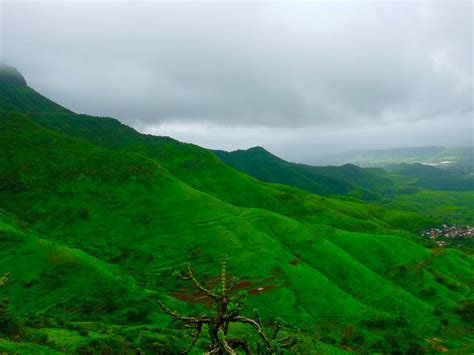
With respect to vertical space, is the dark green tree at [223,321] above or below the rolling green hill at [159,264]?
above

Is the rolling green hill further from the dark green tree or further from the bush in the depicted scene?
the dark green tree

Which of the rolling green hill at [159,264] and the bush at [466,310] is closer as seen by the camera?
the rolling green hill at [159,264]

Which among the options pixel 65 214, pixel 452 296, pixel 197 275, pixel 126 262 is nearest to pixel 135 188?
pixel 65 214

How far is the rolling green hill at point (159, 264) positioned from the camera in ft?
193

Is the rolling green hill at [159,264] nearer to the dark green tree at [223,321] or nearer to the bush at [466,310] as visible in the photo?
the bush at [466,310]

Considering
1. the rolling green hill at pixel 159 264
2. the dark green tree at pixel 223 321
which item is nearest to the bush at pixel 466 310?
the rolling green hill at pixel 159 264

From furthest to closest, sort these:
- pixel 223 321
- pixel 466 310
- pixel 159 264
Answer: pixel 466 310
pixel 159 264
pixel 223 321

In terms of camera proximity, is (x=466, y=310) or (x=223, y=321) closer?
(x=223, y=321)

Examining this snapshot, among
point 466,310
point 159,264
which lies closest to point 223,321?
point 159,264

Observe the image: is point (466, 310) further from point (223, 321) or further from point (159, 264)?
point (223, 321)

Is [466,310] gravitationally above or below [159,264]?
below

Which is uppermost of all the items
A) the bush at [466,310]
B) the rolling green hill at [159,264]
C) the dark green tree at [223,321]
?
the dark green tree at [223,321]

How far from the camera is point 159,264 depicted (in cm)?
9356

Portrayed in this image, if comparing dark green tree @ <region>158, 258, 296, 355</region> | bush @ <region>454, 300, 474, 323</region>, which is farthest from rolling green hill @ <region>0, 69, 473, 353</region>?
dark green tree @ <region>158, 258, 296, 355</region>
